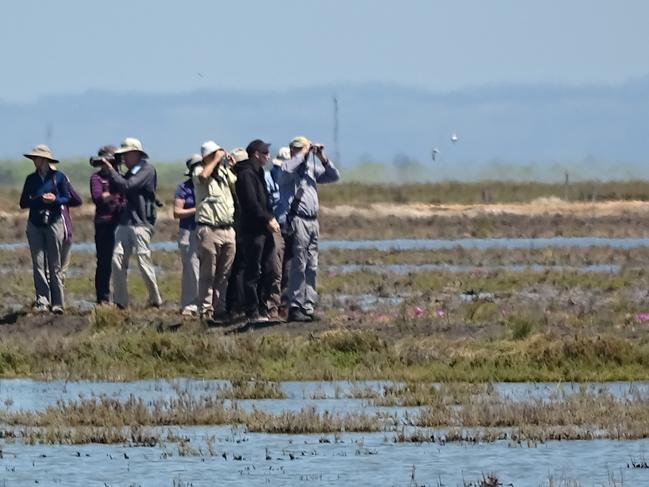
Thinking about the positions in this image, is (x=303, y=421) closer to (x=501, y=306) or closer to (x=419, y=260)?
(x=501, y=306)

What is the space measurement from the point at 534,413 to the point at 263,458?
2.35m

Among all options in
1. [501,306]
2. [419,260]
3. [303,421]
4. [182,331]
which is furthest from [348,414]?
[419,260]

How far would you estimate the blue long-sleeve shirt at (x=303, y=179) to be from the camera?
21000mm

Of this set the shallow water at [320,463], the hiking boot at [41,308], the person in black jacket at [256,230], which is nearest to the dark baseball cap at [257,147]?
the person in black jacket at [256,230]

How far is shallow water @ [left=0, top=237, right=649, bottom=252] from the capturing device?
45.3 m

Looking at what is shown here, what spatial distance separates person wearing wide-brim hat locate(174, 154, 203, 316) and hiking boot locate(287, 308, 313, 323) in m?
1.28

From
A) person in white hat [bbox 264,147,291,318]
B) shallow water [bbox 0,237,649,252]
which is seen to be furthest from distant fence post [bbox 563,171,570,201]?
person in white hat [bbox 264,147,291,318]

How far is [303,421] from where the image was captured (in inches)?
597

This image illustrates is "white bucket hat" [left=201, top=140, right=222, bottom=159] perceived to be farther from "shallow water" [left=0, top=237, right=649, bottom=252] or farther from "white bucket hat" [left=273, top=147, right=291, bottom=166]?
"shallow water" [left=0, top=237, right=649, bottom=252]

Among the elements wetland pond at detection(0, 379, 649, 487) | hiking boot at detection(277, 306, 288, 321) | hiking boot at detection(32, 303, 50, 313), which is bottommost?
hiking boot at detection(32, 303, 50, 313)

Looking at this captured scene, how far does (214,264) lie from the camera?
21609mm

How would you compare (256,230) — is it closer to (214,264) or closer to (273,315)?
(214,264)

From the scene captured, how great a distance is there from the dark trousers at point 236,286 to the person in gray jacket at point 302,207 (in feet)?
1.83

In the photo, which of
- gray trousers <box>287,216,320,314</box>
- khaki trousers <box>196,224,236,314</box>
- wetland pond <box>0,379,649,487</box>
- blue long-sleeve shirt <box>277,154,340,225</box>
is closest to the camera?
wetland pond <box>0,379,649,487</box>
